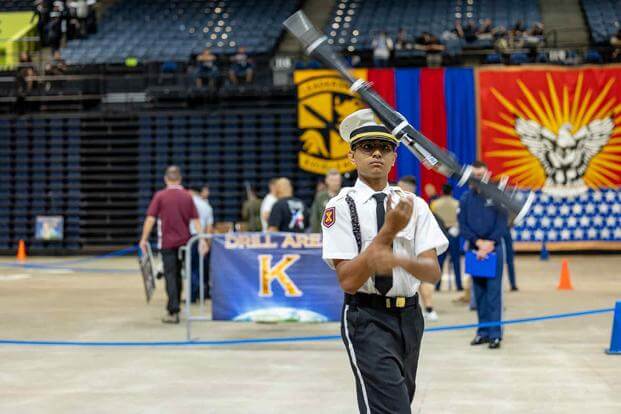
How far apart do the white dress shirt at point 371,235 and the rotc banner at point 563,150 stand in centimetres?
2049

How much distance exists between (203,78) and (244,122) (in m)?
1.62

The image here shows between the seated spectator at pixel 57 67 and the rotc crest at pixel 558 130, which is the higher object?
the seated spectator at pixel 57 67

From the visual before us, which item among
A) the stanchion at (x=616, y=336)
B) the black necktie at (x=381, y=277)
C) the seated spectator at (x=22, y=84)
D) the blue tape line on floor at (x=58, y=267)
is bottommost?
the blue tape line on floor at (x=58, y=267)

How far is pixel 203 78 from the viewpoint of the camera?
83.5 ft

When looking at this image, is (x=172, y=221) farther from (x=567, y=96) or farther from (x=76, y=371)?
(x=567, y=96)

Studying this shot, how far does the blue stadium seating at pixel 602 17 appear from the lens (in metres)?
26.6

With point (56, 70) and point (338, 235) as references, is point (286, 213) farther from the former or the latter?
point (56, 70)

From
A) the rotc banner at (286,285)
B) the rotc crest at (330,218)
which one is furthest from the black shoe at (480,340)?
the rotc crest at (330,218)

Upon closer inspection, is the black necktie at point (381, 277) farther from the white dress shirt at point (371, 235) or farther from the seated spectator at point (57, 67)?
the seated spectator at point (57, 67)

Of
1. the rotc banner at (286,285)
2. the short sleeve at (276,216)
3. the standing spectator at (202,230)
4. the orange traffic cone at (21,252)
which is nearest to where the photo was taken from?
the rotc banner at (286,285)

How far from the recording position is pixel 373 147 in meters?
4.40

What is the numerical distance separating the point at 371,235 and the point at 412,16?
26.7 m

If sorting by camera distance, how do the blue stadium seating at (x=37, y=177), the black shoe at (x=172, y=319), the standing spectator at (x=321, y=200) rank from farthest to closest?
the blue stadium seating at (x=37, y=177) → the black shoe at (x=172, y=319) → the standing spectator at (x=321, y=200)

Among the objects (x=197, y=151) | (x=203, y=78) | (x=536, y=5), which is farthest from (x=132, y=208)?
(x=536, y=5)
